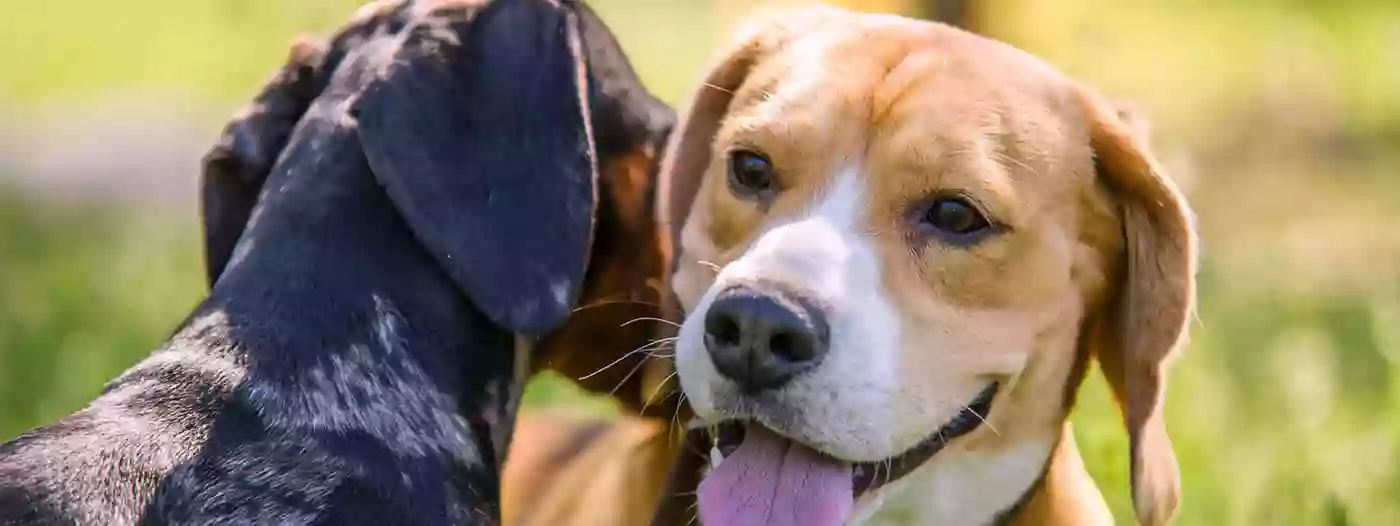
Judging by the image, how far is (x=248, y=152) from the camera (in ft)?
11.7

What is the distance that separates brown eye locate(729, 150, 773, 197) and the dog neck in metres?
0.64

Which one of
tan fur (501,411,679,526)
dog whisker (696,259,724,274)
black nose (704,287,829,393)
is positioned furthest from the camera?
tan fur (501,411,679,526)

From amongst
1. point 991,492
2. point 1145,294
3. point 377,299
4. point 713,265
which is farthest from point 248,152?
point 1145,294

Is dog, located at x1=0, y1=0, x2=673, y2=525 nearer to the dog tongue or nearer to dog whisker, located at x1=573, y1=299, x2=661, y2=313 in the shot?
dog whisker, located at x1=573, y1=299, x2=661, y2=313

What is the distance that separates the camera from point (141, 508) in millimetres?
2887

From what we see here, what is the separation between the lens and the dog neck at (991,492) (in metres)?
3.40

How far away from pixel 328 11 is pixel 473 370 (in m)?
6.95

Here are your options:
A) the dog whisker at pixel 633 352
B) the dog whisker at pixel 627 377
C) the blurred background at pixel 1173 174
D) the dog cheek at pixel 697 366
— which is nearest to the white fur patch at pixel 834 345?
the dog cheek at pixel 697 366

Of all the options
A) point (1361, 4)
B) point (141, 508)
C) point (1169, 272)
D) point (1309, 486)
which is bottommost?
point (1361, 4)

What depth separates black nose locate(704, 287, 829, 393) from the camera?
2.95 metres

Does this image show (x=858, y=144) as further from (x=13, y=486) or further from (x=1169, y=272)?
(x=13, y=486)

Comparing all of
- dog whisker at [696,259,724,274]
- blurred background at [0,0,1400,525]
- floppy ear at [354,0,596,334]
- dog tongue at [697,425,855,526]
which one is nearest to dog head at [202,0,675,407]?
floppy ear at [354,0,596,334]

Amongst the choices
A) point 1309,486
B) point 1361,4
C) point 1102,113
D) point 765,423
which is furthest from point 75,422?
point 1361,4

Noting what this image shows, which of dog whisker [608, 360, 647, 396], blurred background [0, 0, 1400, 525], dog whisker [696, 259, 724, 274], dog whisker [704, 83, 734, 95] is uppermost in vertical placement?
dog whisker [704, 83, 734, 95]
